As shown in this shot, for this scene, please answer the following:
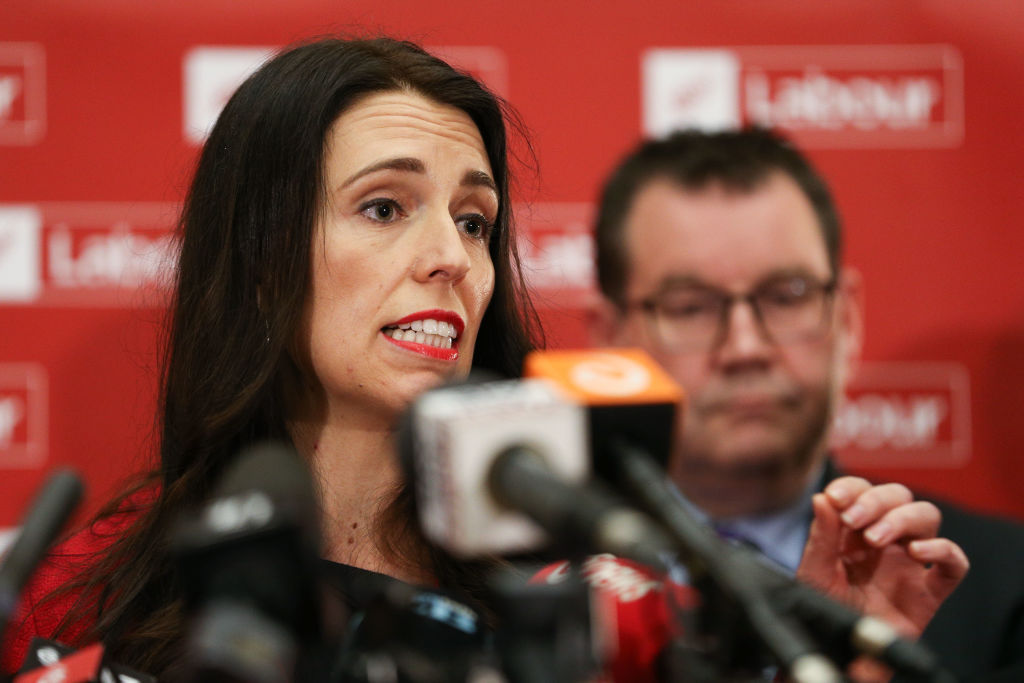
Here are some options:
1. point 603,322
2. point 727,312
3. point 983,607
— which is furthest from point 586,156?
point 983,607

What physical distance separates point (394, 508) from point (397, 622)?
2.89ft

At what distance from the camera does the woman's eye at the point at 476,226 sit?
178 cm

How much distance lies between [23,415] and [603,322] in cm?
129

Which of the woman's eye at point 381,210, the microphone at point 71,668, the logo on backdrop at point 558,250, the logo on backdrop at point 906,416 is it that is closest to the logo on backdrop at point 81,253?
the logo on backdrop at point 558,250

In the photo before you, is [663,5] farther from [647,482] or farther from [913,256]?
Answer: [647,482]

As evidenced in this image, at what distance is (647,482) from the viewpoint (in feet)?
2.36

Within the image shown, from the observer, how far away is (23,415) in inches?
94.9

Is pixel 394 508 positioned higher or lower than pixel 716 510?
higher

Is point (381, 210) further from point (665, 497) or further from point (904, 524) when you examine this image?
point (665, 497)

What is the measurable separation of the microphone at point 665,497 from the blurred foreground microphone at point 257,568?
0.21 m

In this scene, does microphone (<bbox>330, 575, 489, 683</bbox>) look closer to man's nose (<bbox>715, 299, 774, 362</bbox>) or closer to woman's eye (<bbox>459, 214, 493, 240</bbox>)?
woman's eye (<bbox>459, 214, 493, 240</bbox>)

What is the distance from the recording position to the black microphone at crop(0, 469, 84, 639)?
0.73m

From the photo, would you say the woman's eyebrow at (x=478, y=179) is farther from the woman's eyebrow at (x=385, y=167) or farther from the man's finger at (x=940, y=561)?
the man's finger at (x=940, y=561)

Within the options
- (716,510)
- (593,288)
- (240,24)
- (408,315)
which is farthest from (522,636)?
(240,24)
